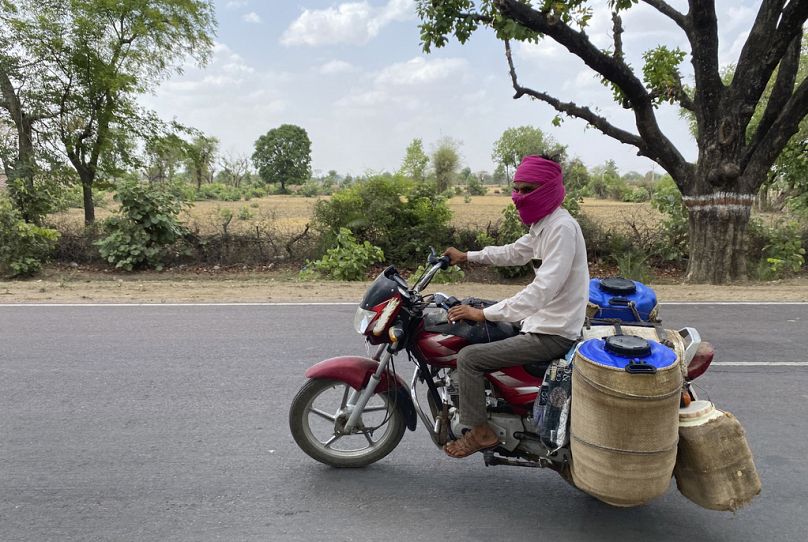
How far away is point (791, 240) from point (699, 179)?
3275 millimetres

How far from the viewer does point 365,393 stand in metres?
3.85

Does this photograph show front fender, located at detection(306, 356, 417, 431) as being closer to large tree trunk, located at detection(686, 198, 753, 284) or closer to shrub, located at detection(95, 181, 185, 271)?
large tree trunk, located at detection(686, 198, 753, 284)

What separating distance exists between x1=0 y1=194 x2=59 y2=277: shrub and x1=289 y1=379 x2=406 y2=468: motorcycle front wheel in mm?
10997

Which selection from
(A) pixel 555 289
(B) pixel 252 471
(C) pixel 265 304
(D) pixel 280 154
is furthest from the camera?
(D) pixel 280 154

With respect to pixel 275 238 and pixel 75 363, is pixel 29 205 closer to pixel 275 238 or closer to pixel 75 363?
pixel 275 238

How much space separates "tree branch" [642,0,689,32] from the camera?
12.2 metres

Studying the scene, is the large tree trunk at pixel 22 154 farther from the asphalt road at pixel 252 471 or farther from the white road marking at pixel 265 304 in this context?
the asphalt road at pixel 252 471

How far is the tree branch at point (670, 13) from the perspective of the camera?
12195 mm

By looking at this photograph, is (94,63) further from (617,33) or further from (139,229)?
(617,33)

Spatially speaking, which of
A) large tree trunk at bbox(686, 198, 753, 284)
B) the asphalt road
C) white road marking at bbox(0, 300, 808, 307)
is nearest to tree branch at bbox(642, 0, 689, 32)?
large tree trunk at bbox(686, 198, 753, 284)

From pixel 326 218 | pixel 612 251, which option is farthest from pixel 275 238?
pixel 612 251

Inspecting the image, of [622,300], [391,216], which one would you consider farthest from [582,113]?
[622,300]

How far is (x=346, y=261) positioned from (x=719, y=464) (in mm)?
10250

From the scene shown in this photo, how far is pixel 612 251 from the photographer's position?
48.1 ft
